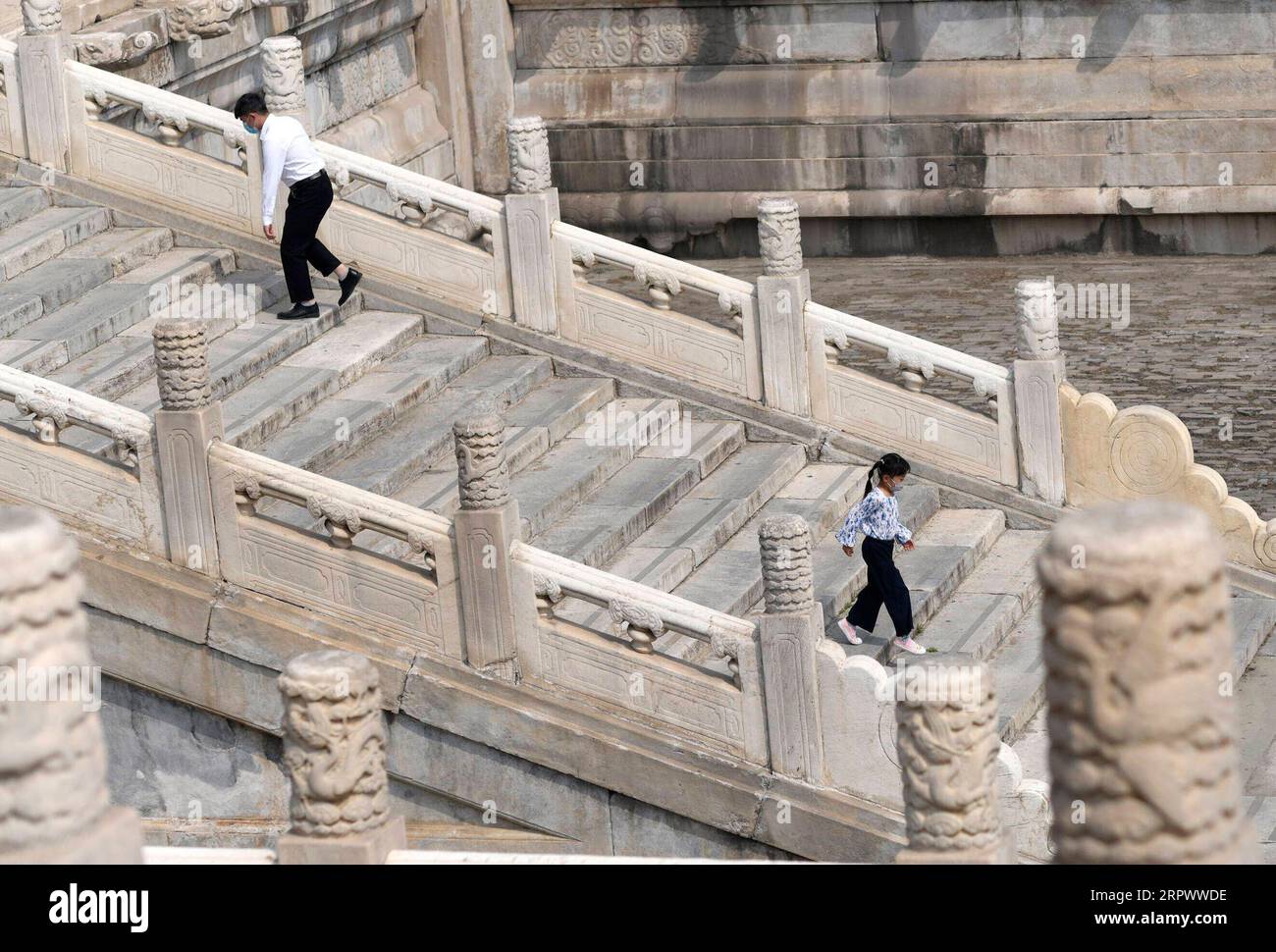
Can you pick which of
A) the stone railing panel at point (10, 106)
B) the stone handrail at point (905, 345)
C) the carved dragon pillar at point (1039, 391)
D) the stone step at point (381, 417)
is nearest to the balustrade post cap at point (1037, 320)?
the carved dragon pillar at point (1039, 391)

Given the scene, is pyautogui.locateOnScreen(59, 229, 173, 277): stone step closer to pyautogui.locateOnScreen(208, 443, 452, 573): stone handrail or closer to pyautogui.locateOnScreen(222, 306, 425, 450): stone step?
pyautogui.locateOnScreen(222, 306, 425, 450): stone step

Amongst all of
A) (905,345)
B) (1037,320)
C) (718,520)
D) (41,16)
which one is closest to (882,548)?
(718,520)

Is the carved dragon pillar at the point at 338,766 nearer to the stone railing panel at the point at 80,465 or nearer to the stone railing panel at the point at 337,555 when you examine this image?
the stone railing panel at the point at 337,555

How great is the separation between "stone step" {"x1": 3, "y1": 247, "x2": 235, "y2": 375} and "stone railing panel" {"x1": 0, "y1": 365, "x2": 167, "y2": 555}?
4.87 feet

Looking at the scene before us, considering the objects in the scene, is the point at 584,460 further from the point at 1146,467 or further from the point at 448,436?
the point at 1146,467

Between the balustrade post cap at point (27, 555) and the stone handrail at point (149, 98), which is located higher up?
the balustrade post cap at point (27, 555)

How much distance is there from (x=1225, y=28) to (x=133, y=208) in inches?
384

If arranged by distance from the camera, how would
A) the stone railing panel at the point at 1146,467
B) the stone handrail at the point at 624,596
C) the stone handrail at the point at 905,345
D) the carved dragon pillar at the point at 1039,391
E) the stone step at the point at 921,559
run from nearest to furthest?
the stone handrail at the point at 624,596 < the stone step at the point at 921,559 < the stone railing panel at the point at 1146,467 < the carved dragon pillar at the point at 1039,391 < the stone handrail at the point at 905,345

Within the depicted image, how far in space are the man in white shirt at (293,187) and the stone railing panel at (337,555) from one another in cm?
310

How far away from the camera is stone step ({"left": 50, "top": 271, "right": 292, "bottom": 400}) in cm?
1318

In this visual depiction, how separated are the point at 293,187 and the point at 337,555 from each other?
11.8 feet

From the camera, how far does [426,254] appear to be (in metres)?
14.9

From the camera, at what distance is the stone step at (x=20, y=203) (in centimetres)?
1477
